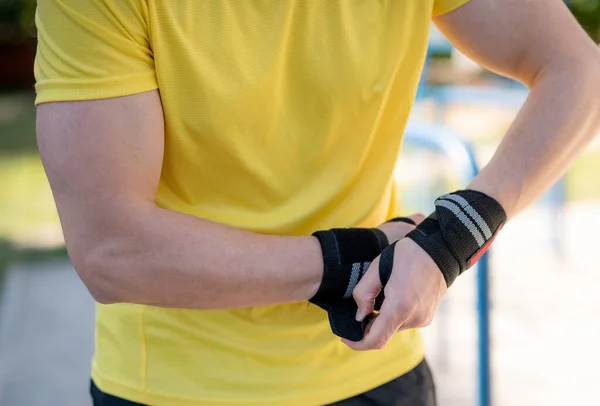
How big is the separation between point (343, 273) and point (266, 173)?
201mm

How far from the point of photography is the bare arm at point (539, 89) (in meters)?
1.38

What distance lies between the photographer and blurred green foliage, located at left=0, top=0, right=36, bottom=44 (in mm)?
14453

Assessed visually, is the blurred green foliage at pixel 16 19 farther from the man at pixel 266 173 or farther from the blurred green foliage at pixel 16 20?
the man at pixel 266 173

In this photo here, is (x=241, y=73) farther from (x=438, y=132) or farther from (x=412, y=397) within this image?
(x=438, y=132)

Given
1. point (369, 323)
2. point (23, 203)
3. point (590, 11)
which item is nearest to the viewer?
point (369, 323)

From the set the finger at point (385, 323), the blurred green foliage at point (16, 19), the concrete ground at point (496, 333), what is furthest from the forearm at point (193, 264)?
the blurred green foliage at point (16, 19)

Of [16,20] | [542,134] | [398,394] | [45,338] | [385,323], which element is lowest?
[16,20]

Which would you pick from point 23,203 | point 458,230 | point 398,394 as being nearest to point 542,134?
point 458,230

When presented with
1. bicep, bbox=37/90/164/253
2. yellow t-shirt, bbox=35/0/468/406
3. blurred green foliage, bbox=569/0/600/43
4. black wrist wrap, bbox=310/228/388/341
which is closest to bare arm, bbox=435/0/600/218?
yellow t-shirt, bbox=35/0/468/406

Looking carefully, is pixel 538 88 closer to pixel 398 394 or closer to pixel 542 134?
pixel 542 134

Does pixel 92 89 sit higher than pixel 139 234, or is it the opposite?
pixel 92 89

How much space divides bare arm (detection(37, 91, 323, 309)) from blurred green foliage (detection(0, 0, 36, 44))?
13926 millimetres

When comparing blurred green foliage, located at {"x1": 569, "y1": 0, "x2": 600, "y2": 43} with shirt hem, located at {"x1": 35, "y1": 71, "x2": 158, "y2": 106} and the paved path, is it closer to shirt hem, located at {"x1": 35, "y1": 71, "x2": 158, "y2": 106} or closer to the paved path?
the paved path

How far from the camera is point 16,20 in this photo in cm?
1477
